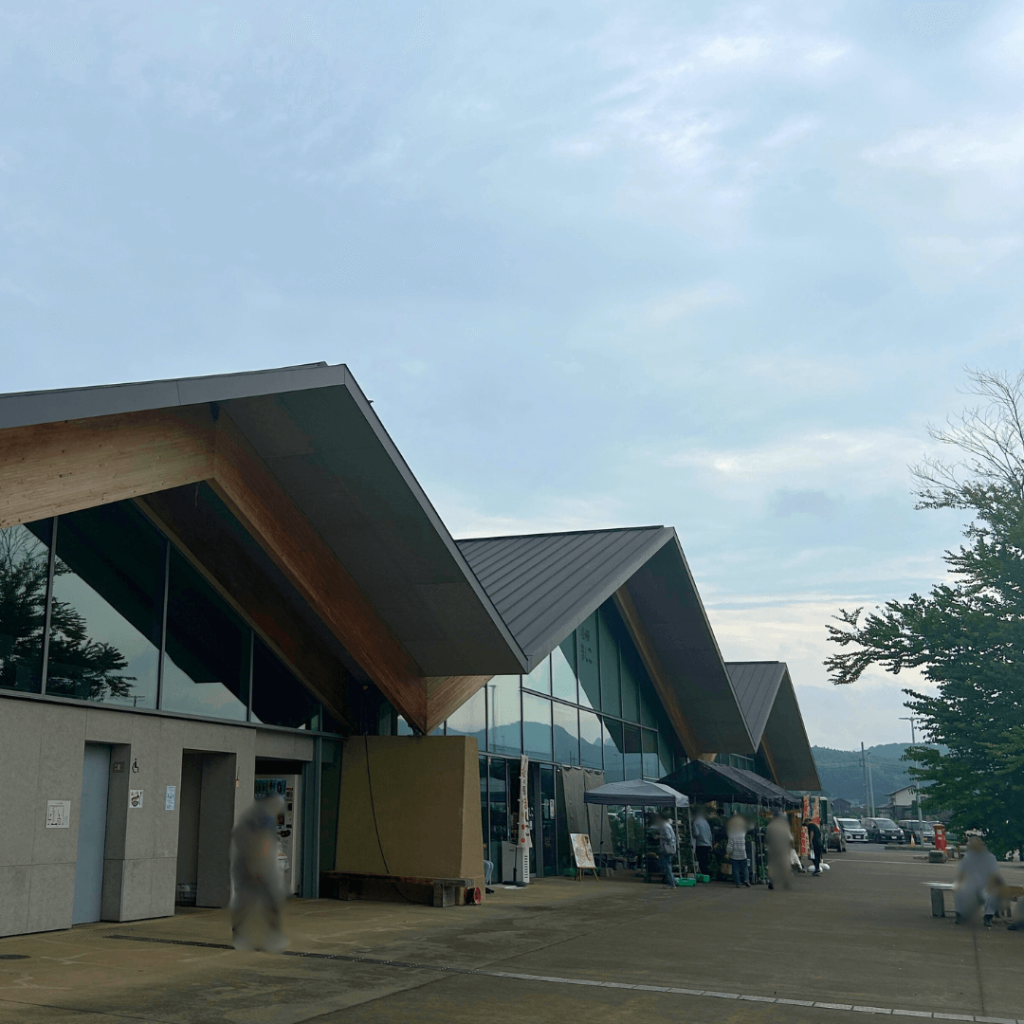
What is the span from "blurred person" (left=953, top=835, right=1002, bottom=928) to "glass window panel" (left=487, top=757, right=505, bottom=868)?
8055mm

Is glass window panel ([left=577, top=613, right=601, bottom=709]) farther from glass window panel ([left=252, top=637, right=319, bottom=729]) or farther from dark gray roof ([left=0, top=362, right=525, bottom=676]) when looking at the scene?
glass window panel ([left=252, top=637, right=319, bottom=729])

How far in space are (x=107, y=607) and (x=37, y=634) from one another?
1.13m

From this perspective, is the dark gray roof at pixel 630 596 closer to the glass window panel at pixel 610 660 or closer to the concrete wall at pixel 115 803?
the glass window panel at pixel 610 660

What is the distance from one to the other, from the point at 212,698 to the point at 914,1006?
9578mm

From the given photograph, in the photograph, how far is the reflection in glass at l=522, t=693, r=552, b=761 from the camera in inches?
833

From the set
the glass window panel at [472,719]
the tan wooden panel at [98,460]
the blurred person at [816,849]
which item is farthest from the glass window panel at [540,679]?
the tan wooden panel at [98,460]

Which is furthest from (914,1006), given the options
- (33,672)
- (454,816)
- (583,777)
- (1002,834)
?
(583,777)

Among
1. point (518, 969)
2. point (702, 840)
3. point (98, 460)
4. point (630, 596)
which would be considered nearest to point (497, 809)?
point (702, 840)

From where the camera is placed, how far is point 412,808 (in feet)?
53.2

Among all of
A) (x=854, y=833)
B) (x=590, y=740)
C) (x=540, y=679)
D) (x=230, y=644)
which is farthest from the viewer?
(x=854, y=833)

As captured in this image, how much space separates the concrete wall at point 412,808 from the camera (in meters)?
15.9

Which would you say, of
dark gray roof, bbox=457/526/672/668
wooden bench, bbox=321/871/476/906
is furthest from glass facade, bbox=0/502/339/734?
dark gray roof, bbox=457/526/672/668

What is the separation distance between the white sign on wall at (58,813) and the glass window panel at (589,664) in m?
14.0

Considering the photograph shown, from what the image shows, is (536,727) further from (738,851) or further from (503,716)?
(738,851)
